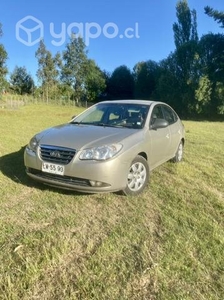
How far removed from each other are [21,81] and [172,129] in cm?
4853

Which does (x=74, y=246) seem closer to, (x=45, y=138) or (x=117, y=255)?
(x=117, y=255)

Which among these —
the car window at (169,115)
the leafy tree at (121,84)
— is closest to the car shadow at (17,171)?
the car window at (169,115)

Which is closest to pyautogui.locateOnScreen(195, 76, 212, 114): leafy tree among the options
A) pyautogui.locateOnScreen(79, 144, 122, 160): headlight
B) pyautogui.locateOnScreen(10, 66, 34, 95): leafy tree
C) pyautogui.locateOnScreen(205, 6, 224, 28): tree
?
A: pyautogui.locateOnScreen(205, 6, 224, 28): tree

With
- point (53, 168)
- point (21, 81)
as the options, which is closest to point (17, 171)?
point (53, 168)

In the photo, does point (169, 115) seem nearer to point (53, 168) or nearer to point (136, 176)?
point (136, 176)

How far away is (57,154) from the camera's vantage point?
338cm

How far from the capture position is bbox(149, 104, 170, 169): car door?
4.16 metres

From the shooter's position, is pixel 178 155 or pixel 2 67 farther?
pixel 2 67

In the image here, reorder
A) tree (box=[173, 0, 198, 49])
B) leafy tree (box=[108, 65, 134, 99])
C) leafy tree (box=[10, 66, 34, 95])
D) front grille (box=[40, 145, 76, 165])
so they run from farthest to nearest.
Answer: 1. leafy tree (box=[10, 66, 34, 95])
2. leafy tree (box=[108, 65, 134, 99])
3. tree (box=[173, 0, 198, 49])
4. front grille (box=[40, 145, 76, 165])

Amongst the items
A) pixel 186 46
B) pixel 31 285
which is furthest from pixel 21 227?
pixel 186 46

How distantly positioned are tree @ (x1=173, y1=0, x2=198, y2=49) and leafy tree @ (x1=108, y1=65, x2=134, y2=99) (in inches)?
599

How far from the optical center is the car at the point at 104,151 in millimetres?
3266

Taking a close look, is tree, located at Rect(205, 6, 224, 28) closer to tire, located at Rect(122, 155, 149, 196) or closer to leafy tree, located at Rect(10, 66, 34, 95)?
tire, located at Rect(122, 155, 149, 196)

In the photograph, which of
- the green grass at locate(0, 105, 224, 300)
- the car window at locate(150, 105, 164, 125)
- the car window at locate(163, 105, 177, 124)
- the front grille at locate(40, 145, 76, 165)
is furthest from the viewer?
the car window at locate(163, 105, 177, 124)
